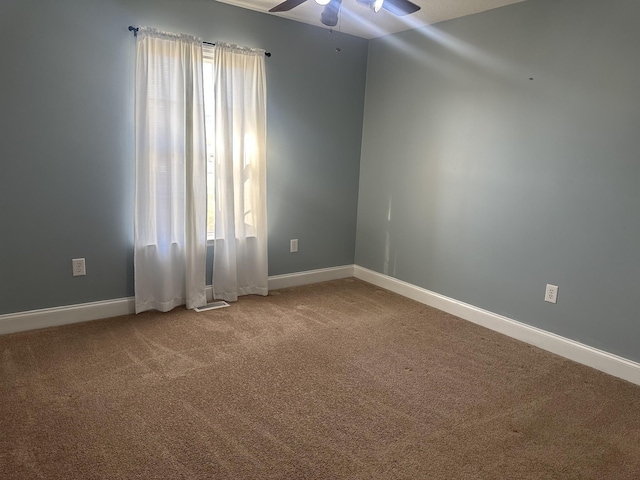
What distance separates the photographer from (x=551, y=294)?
310cm

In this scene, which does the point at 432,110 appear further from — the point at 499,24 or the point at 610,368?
the point at 610,368

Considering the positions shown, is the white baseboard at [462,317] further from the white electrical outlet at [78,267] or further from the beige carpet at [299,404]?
the white electrical outlet at [78,267]

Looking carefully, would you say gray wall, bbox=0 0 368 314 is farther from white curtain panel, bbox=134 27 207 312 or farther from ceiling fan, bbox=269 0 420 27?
ceiling fan, bbox=269 0 420 27

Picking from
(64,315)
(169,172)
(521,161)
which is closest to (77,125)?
(169,172)

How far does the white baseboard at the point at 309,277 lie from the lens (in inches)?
166

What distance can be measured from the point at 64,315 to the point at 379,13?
3.22 meters

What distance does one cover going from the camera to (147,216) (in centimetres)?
333

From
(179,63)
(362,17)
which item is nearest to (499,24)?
(362,17)

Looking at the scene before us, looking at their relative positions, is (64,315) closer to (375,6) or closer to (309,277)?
(309,277)

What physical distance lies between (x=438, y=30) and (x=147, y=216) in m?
2.73

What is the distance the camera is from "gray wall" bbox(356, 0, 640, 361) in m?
2.73

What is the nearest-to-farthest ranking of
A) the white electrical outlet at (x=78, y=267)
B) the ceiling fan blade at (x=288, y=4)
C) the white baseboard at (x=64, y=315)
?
the ceiling fan blade at (x=288, y=4)
the white baseboard at (x=64, y=315)
the white electrical outlet at (x=78, y=267)

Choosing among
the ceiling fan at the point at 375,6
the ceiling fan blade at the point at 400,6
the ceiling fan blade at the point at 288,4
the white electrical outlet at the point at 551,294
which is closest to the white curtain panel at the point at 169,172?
the ceiling fan blade at the point at 288,4

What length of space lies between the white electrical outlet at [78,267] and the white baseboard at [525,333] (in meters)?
2.56
